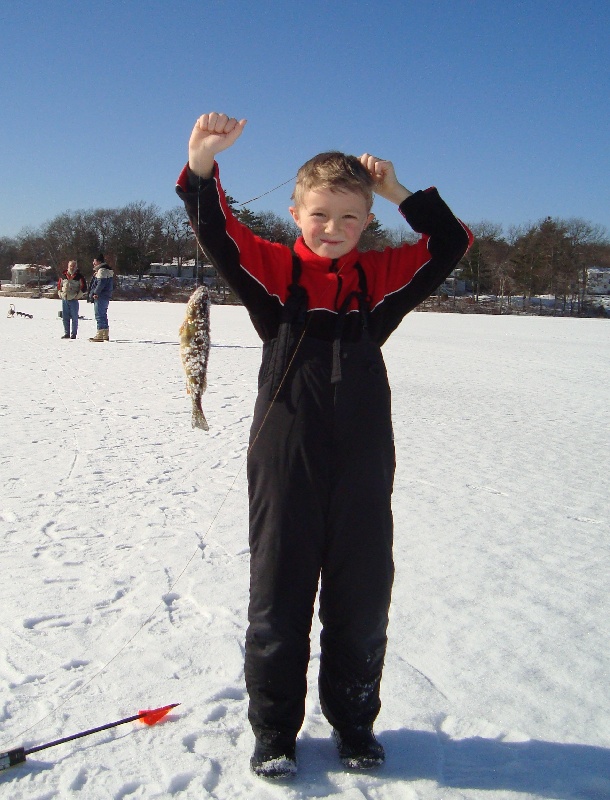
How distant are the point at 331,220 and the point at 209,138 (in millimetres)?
488

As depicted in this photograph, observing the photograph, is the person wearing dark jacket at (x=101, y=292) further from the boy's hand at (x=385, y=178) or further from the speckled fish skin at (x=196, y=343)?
the boy's hand at (x=385, y=178)

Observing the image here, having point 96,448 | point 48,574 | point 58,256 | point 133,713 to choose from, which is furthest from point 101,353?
point 58,256

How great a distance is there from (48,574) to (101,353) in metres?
11.2

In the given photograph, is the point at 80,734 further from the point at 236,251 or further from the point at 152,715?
the point at 236,251

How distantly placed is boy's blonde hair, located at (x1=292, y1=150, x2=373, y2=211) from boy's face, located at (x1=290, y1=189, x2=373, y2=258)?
20mm

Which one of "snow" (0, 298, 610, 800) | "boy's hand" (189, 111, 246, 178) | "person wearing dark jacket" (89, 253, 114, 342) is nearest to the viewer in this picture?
"boy's hand" (189, 111, 246, 178)

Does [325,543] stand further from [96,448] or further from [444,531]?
[96,448]

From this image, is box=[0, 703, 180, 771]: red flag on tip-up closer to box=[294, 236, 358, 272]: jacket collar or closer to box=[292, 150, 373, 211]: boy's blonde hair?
box=[294, 236, 358, 272]: jacket collar

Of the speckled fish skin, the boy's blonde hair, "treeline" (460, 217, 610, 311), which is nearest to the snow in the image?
the speckled fish skin

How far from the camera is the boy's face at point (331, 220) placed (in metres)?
2.27

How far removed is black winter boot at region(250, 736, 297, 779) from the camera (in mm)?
2213

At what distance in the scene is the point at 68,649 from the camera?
9.66ft

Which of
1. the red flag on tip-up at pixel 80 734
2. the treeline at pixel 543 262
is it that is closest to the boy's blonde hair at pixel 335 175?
the red flag on tip-up at pixel 80 734

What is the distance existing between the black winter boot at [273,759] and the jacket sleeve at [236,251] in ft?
4.84
